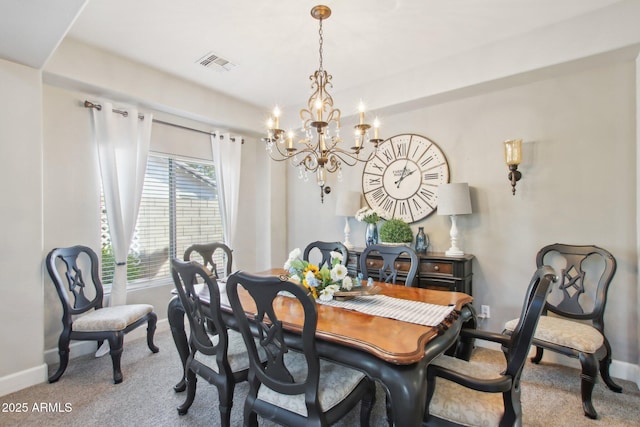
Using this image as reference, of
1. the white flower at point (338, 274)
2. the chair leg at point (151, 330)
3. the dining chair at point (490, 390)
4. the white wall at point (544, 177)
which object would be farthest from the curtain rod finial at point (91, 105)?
the dining chair at point (490, 390)

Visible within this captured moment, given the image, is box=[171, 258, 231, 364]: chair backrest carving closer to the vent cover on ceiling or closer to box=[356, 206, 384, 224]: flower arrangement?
box=[356, 206, 384, 224]: flower arrangement

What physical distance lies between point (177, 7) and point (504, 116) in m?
3.02

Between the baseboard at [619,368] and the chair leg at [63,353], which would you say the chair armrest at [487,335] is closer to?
the baseboard at [619,368]

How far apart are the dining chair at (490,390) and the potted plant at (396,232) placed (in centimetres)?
178

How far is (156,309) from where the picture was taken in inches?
141

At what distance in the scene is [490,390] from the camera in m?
1.21

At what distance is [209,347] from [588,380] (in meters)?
2.44

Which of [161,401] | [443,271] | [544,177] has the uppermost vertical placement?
[544,177]

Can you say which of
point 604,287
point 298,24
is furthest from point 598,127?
point 298,24

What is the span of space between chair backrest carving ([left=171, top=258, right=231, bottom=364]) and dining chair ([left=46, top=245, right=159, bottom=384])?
0.98 metres

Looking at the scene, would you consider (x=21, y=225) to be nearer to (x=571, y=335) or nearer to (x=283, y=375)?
(x=283, y=375)

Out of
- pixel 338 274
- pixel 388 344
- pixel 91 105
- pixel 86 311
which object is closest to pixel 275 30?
pixel 91 105

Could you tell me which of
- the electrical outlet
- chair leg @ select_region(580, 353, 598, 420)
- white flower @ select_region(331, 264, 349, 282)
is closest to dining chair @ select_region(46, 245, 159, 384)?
white flower @ select_region(331, 264, 349, 282)

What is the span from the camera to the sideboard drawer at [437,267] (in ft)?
9.47
